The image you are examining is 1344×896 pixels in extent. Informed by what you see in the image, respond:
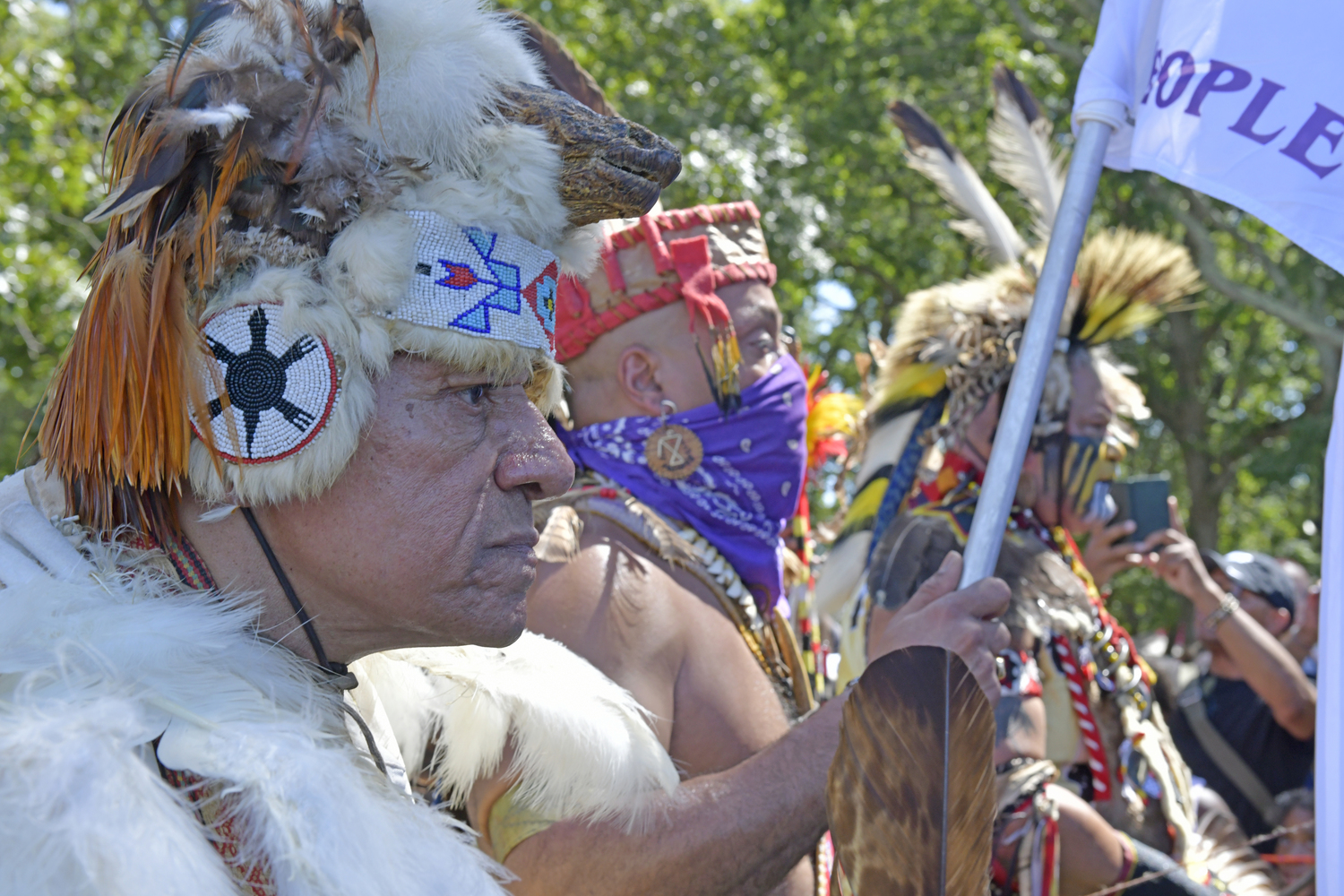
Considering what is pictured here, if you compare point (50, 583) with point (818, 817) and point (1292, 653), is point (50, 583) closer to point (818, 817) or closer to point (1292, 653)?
point (818, 817)

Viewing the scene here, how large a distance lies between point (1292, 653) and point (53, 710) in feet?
18.8

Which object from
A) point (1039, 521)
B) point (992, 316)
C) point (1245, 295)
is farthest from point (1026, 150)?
point (1245, 295)

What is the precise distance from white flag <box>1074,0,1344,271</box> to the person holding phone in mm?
2727

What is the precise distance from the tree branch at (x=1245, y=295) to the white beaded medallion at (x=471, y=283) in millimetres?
7001

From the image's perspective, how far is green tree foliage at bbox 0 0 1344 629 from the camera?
25.2 ft

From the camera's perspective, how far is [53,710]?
1.07m

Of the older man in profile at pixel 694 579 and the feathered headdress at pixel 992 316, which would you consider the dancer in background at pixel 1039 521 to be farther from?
the older man in profile at pixel 694 579

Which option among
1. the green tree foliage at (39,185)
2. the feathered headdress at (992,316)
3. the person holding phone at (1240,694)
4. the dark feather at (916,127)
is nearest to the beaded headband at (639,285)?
the feathered headdress at (992,316)

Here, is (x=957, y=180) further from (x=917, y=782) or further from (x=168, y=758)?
(x=168, y=758)

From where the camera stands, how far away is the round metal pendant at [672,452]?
2580mm

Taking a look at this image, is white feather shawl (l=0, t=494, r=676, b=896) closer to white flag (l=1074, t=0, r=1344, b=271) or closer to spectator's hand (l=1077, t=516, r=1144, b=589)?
white flag (l=1074, t=0, r=1344, b=271)

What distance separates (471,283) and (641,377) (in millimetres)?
1266

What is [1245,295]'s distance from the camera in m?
8.39

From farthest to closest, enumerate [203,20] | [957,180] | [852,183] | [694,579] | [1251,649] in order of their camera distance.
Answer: [852,183]
[1251,649]
[957,180]
[694,579]
[203,20]
